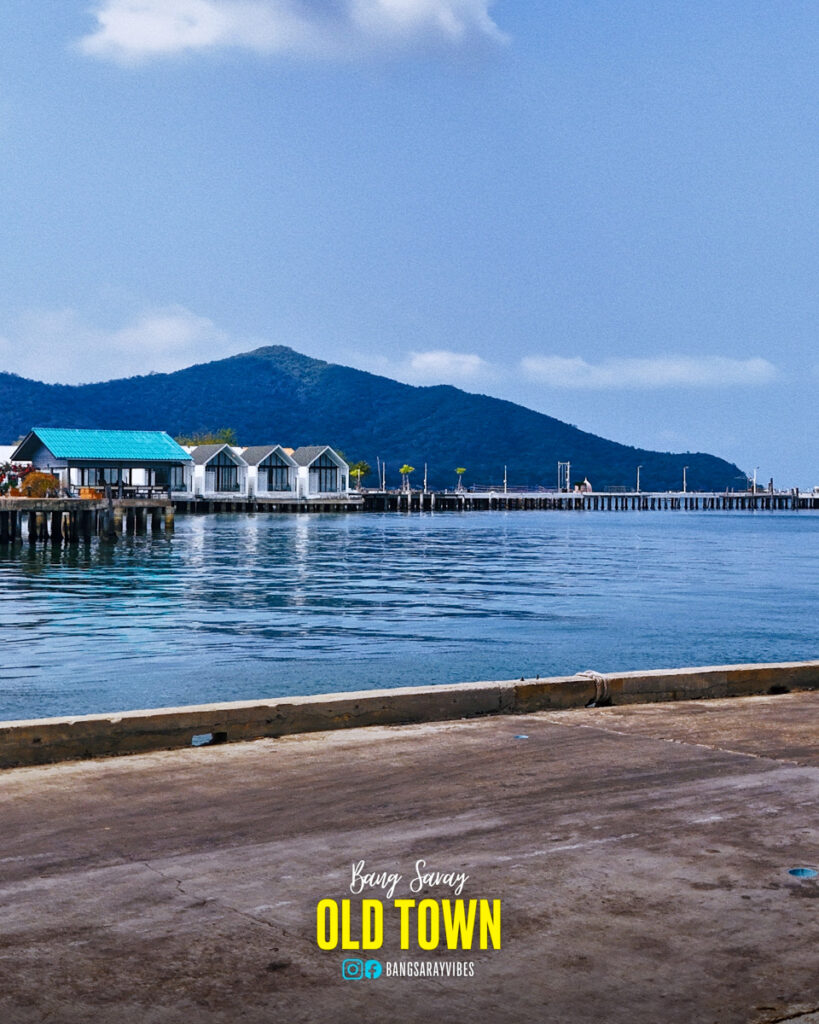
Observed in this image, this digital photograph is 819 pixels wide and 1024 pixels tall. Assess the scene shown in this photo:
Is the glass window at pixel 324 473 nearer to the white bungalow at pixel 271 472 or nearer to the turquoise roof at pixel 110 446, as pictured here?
the white bungalow at pixel 271 472

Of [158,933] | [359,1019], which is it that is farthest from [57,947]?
[359,1019]

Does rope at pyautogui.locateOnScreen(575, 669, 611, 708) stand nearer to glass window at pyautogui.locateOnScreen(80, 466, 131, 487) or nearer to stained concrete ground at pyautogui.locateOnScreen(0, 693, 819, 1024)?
stained concrete ground at pyautogui.locateOnScreen(0, 693, 819, 1024)

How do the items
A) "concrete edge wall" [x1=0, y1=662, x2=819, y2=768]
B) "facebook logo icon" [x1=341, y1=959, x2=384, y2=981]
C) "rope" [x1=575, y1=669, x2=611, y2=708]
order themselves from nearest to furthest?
"facebook logo icon" [x1=341, y1=959, x2=384, y2=981] → "concrete edge wall" [x1=0, y1=662, x2=819, y2=768] → "rope" [x1=575, y1=669, x2=611, y2=708]

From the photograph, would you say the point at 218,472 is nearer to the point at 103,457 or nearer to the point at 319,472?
the point at 319,472

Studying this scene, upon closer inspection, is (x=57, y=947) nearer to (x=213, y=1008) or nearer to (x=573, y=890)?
(x=213, y=1008)

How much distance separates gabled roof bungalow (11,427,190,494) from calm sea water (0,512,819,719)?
43437 mm

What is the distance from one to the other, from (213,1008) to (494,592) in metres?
37.4

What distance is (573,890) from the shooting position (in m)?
5.74

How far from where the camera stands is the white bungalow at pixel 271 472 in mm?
137500

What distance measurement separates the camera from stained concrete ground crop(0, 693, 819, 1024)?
15.1ft

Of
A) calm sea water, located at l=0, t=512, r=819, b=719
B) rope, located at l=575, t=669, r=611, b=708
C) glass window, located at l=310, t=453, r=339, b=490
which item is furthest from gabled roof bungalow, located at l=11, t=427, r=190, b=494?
rope, located at l=575, t=669, r=611, b=708

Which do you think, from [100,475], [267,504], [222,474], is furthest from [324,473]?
[100,475]

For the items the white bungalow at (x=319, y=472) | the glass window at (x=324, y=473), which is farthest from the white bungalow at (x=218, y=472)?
the glass window at (x=324, y=473)

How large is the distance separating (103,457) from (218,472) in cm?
2657
